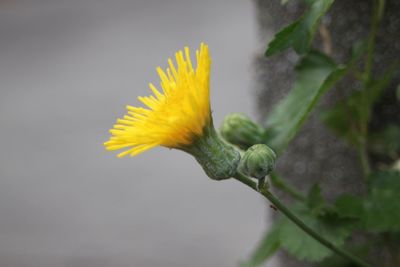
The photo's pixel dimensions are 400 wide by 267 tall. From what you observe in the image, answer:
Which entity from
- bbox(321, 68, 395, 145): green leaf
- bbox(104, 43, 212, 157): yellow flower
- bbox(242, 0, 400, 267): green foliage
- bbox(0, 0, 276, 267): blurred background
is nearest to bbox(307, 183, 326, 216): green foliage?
bbox(242, 0, 400, 267): green foliage

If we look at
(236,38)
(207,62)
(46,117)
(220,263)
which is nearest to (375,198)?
(207,62)

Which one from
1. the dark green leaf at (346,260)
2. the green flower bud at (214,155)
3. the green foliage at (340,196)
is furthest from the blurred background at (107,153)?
the green flower bud at (214,155)

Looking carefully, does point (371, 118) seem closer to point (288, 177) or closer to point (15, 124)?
point (288, 177)

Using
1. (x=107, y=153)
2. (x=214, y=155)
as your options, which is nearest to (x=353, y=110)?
(x=214, y=155)

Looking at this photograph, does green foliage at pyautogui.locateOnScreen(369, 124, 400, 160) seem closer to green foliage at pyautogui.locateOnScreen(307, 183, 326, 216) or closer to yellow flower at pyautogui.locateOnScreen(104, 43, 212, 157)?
green foliage at pyautogui.locateOnScreen(307, 183, 326, 216)

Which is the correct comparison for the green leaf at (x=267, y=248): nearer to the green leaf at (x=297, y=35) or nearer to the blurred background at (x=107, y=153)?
the green leaf at (x=297, y=35)
